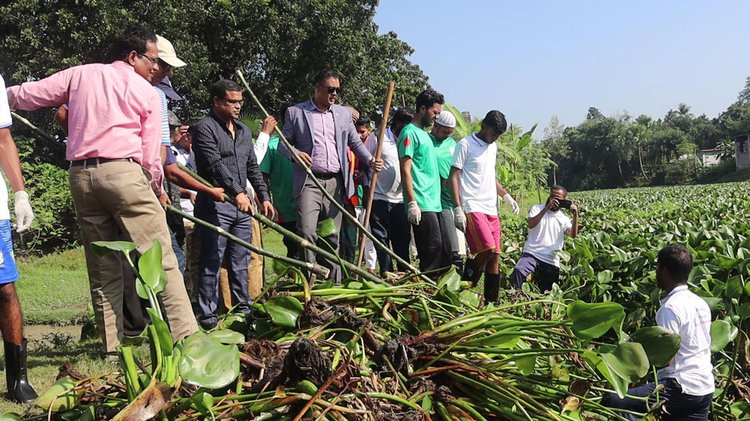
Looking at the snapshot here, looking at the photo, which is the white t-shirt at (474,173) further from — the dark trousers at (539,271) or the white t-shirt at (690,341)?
the white t-shirt at (690,341)

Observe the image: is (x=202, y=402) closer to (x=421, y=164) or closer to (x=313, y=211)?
(x=313, y=211)

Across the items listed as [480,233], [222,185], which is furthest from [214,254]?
[480,233]

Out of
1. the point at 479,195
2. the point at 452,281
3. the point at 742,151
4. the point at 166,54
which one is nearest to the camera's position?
the point at 452,281

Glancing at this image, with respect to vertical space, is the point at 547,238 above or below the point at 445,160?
below

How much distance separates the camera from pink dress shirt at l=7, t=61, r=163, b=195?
3516 mm

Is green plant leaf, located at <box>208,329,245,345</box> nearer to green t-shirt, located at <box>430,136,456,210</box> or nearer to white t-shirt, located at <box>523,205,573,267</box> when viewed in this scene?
white t-shirt, located at <box>523,205,573,267</box>

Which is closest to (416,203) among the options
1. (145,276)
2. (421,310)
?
(421,310)

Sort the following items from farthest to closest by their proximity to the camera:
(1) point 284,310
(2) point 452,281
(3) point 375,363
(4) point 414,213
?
1. (4) point 414,213
2. (2) point 452,281
3. (1) point 284,310
4. (3) point 375,363

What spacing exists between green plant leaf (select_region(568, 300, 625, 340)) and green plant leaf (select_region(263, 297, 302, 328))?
813 millimetres

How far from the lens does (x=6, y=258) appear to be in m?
3.43

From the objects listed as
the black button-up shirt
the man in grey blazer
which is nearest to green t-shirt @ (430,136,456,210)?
the man in grey blazer

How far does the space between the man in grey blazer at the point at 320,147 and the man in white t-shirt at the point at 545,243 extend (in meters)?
1.63

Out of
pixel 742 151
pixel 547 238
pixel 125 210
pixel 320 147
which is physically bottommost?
pixel 547 238

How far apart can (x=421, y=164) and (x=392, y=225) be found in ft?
2.40
